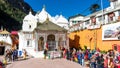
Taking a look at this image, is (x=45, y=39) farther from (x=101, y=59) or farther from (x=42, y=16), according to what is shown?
(x=101, y=59)

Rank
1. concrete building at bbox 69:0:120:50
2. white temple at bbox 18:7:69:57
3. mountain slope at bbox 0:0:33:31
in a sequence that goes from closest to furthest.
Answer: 1. concrete building at bbox 69:0:120:50
2. white temple at bbox 18:7:69:57
3. mountain slope at bbox 0:0:33:31

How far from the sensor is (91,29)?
3659cm

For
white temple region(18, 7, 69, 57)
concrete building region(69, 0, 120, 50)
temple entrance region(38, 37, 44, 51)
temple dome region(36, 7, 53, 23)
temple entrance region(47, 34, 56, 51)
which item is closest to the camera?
concrete building region(69, 0, 120, 50)

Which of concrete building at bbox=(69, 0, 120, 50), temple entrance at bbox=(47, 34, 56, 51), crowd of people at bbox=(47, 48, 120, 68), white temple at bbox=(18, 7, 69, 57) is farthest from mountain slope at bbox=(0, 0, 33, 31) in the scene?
crowd of people at bbox=(47, 48, 120, 68)

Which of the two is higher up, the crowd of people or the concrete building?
A: the concrete building

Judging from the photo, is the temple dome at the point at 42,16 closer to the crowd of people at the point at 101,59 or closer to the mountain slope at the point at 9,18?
the crowd of people at the point at 101,59

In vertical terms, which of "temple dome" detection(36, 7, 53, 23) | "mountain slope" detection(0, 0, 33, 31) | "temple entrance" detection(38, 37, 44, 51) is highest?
"mountain slope" detection(0, 0, 33, 31)

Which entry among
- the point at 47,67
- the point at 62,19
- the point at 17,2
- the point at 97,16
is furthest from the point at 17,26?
the point at 47,67

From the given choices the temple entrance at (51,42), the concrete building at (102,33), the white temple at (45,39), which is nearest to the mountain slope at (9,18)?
the white temple at (45,39)

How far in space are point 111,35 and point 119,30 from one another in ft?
7.72

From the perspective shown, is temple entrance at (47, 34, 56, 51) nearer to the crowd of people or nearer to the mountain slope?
the crowd of people

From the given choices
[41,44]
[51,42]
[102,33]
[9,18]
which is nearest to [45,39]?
[41,44]

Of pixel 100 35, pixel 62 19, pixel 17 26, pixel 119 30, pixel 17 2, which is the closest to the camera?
pixel 119 30

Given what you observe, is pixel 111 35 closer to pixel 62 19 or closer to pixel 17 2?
pixel 62 19
